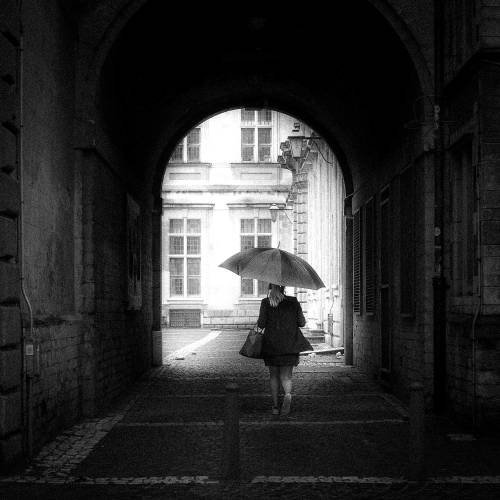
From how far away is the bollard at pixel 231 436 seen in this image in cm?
661

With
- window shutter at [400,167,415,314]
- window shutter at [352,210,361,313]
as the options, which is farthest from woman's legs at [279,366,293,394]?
window shutter at [352,210,361,313]

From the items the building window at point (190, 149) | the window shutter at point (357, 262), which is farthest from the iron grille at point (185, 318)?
the window shutter at point (357, 262)

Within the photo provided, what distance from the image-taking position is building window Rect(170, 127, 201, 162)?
38.3m

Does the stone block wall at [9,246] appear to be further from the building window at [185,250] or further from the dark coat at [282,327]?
the building window at [185,250]

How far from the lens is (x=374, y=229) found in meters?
15.0

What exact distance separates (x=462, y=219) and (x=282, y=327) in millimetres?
2457

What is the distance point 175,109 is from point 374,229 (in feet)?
16.2

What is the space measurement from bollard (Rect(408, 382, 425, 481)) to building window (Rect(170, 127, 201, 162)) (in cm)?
3210

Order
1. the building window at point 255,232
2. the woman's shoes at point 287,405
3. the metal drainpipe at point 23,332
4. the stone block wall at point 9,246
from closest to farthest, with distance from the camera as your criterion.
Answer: the stone block wall at point 9,246 < the metal drainpipe at point 23,332 < the woman's shoes at point 287,405 < the building window at point 255,232

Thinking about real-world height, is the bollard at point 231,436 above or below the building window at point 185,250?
below

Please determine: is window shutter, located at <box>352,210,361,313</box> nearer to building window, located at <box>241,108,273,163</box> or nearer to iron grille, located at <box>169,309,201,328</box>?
iron grille, located at <box>169,309,201,328</box>

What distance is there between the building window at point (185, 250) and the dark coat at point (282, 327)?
2768cm

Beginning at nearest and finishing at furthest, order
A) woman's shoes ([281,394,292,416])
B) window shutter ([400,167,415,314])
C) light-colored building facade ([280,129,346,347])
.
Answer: woman's shoes ([281,394,292,416]) → window shutter ([400,167,415,314]) → light-colored building facade ([280,129,346,347])

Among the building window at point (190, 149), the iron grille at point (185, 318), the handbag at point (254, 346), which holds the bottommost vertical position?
the iron grille at point (185, 318)
